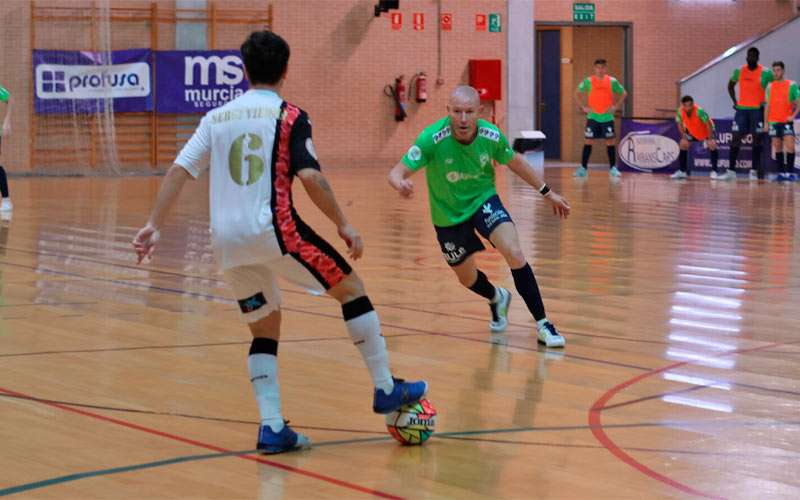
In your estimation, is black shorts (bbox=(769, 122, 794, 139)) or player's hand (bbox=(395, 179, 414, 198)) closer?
player's hand (bbox=(395, 179, 414, 198))

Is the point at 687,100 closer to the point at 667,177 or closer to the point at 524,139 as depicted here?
the point at 667,177

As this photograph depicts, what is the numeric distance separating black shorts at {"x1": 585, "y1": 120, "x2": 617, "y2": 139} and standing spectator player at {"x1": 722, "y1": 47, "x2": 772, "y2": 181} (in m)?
2.27

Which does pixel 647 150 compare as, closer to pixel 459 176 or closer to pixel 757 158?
pixel 757 158

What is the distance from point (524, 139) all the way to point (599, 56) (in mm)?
3503

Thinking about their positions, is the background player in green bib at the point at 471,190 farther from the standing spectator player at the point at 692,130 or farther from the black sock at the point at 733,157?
the black sock at the point at 733,157

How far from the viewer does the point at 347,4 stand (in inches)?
1048

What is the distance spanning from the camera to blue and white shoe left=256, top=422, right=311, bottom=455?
445 cm

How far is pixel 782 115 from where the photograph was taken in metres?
21.4

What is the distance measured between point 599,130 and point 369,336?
64.3ft

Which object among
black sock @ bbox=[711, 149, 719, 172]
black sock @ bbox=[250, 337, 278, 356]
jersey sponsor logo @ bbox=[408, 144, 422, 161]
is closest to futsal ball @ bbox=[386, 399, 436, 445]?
black sock @ bbox=[250, 337, 278, 356]

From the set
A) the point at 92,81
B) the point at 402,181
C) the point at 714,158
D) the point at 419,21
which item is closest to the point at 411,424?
the point at 402,181

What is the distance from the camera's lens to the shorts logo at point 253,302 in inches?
181

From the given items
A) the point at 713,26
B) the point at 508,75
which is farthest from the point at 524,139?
the point at 713,26

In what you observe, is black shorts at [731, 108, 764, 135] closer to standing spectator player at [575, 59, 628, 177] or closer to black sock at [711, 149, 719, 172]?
black sock at [711, 149, 719, 172]
